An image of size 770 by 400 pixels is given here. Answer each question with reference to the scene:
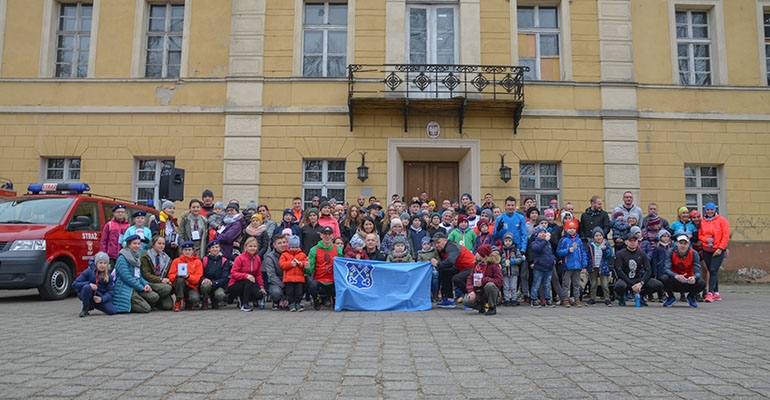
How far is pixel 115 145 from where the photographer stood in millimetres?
15336

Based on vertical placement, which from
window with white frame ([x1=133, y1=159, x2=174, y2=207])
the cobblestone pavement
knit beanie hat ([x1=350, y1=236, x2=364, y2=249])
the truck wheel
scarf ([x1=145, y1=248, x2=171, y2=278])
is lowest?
the cobblestone pavement

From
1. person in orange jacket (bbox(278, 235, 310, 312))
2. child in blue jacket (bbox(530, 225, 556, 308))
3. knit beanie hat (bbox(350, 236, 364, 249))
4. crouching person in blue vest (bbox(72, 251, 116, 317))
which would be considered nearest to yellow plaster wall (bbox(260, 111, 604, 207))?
child in blue jacket (bbox(530, 225, 556, 308))

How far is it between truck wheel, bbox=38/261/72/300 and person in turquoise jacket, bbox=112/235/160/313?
2535 mm

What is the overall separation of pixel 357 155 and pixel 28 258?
799 centimetres

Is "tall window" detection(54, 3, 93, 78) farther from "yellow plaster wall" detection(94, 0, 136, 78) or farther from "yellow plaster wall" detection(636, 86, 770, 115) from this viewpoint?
"yellow plaster wall" detection(636, 86, 770, 115)

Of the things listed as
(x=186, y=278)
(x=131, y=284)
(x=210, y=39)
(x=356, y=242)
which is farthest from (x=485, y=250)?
(x=210, y=39)

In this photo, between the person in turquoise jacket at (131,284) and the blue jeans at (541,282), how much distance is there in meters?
6.41

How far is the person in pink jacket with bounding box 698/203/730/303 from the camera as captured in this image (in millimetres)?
10789

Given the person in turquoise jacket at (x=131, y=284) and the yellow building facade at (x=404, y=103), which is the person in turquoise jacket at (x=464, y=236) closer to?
the yellow building facade at (x=404, y=103)

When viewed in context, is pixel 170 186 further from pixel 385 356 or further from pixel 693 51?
pixel 693 51

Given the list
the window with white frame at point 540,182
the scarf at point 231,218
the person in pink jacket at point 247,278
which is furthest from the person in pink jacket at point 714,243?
the scarf at point 231,218

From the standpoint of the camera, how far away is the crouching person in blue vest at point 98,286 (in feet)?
26.3

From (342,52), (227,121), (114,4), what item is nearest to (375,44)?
(342,52)

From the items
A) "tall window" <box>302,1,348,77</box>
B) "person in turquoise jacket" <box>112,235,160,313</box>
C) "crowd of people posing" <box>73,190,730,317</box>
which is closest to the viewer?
"person in turquoise jacket" <box>112,235,160,313</box>
